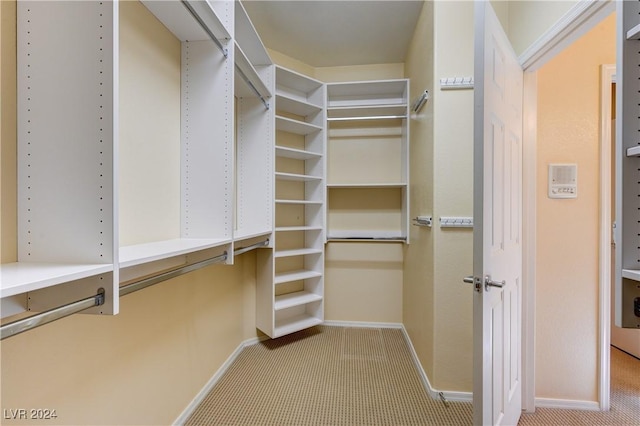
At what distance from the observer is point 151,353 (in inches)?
53.0

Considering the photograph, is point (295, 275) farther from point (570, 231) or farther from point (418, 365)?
point (570, 231)

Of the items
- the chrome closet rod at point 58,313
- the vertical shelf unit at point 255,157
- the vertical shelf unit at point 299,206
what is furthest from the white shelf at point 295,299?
the chrome closet rod at point 58,313

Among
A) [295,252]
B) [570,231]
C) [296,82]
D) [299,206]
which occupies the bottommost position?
[295,252]

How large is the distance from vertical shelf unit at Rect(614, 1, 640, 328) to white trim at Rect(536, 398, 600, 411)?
1311 mm

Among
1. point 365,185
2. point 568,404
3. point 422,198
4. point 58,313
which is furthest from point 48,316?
point 568,404

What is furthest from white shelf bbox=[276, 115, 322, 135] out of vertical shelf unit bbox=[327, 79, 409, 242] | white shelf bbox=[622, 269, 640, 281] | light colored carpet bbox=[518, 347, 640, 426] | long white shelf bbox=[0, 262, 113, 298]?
light colored carpet bbox=[518, 347, 640, 426]

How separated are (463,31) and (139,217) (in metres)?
2.19

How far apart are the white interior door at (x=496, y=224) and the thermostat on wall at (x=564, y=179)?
330 millimetres

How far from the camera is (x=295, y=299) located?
8.49 feet

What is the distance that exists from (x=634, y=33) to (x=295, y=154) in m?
2.14

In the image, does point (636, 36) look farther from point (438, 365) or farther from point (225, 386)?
point (225, 386)

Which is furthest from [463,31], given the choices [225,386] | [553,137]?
[225,386]

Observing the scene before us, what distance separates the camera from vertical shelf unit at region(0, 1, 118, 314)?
0.71 meters

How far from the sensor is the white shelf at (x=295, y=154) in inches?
95.2
